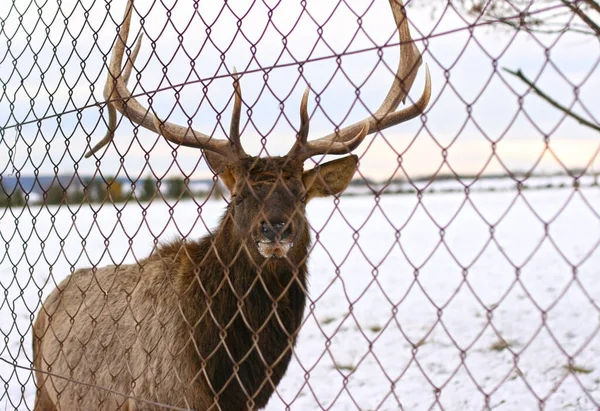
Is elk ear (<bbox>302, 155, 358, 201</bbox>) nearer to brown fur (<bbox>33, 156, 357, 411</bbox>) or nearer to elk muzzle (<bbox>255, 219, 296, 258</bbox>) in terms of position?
brown fur (<bbox>33, 156, 357, 411</bbox>)

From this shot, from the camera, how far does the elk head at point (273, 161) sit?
3.29m

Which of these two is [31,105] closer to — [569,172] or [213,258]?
[213,258]

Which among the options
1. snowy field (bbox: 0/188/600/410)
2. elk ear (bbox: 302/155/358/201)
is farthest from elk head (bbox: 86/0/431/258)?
snowy field (bbox: 0/188/600/410)

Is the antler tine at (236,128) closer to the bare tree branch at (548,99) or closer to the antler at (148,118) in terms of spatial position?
the antler at (148,118)

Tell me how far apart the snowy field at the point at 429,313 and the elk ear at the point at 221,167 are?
1.81ft

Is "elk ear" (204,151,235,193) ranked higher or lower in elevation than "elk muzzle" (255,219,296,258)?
higher

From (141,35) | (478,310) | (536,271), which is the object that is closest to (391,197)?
(536,271)

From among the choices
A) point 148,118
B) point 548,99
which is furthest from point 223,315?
point 548,99

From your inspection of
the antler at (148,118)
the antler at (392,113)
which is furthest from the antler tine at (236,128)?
the antler at (392,113)

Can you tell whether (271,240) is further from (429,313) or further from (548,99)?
(429,313)

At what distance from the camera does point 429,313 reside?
8906 millimetres

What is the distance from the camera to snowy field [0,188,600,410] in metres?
2.86

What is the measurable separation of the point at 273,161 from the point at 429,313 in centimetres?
598

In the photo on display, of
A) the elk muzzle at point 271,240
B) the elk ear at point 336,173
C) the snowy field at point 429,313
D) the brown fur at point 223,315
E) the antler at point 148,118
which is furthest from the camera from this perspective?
the elk ear at point 336,173
